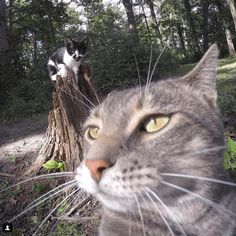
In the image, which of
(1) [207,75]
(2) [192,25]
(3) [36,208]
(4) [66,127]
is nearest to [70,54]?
(4) [66,127]

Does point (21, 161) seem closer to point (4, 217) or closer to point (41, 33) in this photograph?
point (4, 217)

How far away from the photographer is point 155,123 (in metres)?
1.90

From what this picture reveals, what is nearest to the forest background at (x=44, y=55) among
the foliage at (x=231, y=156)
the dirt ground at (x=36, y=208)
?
the dirt ground at (x=36, y=208)

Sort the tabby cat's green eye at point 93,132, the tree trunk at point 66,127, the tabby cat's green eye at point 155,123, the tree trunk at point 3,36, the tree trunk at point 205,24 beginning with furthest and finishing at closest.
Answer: the tree trunk at point 205,24, the tree trunk at point 3,36, the tree trunk at point 66,127, the tabby cat's green eye at point 93,132, the tabby cat's green eye at point 155,123

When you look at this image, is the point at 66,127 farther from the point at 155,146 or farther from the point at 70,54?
the point at 70,54

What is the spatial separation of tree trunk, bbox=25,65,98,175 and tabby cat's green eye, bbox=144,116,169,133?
6.99ft

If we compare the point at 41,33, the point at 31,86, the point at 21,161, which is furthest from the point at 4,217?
the point at 41,33

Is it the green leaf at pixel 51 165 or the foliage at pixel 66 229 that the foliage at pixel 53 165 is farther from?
the foliage at pixel 66 229

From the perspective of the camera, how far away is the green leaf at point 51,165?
420cm

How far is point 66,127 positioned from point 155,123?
2.45 meters

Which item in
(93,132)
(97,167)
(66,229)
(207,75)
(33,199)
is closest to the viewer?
(97,167)

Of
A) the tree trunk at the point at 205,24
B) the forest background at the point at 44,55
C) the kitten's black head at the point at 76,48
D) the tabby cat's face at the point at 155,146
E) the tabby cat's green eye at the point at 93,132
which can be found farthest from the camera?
the tree trunk at the point at 205,24

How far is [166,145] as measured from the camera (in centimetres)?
181

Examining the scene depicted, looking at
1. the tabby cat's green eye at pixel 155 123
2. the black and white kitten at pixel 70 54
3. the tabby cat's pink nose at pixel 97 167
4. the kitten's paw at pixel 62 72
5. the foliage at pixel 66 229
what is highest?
the black and white kitten at pixel 70 54
